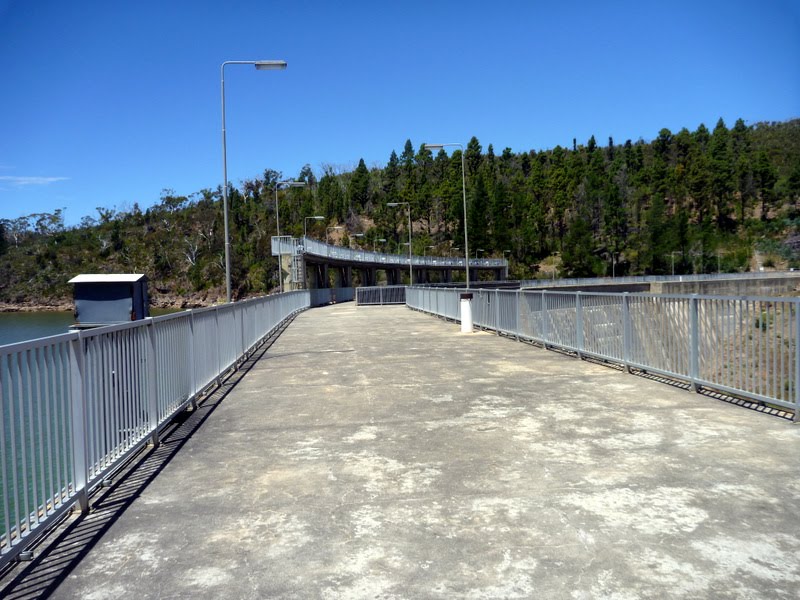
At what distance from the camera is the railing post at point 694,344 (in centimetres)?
893

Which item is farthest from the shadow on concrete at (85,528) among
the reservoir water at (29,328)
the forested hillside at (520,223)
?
the forested hillside at (520,223)

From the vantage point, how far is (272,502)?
4.95m

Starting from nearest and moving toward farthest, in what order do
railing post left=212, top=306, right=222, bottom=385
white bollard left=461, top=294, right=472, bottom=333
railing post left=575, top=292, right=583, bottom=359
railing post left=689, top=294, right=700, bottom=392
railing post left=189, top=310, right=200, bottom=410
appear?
railing post left=189, top=310, right=200, bottom=410 → railing post left=689, top=294, right=700, bottom=392 → railing post left=212, top=306, right=222, bottom=385 → railing post left=575, top=292, right=583, bottom=359 → white bollard left=461, top=294, right=472, bottom=333

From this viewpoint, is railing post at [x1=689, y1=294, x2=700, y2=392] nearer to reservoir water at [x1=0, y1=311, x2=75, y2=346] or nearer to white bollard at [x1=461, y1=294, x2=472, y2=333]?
reservoir water at [x1=0, y1=311, x2=75, y2=346]

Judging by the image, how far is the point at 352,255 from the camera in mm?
67562

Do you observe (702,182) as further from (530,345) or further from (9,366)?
(9,366)

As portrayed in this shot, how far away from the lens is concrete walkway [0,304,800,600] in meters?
3.61

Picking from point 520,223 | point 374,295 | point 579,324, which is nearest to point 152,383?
point 579,324

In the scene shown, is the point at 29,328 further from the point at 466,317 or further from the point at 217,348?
the point at 217,348

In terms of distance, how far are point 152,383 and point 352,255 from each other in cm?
6119

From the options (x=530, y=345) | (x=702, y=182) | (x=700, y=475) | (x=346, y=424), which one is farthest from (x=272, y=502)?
(x=702, y=182)

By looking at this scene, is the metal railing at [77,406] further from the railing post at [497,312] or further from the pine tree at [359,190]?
the pine tree at [359,190]

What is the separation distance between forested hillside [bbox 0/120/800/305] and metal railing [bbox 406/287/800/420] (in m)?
101

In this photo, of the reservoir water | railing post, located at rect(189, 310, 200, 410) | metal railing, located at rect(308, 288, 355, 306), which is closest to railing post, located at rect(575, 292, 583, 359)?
railing post, located at rect(189, 310, 200, 410)
